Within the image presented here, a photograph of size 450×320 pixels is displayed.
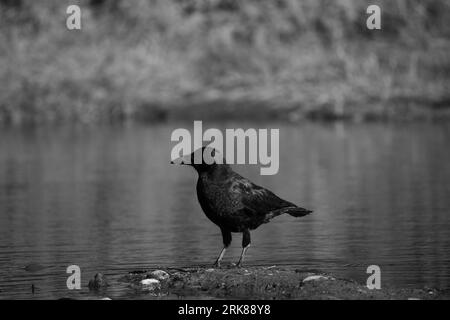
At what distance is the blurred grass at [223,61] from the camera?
4403 centimetres

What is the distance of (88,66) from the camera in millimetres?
46000

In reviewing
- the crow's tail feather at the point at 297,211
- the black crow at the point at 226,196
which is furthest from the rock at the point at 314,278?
the crow's tail feather at the point at 297,211

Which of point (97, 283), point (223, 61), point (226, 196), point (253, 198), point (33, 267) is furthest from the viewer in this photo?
point (223, 61)

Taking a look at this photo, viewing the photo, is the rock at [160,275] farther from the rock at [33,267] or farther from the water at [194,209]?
the rock at [33,267]

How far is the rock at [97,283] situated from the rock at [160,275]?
551 mm

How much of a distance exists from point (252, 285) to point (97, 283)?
180cm

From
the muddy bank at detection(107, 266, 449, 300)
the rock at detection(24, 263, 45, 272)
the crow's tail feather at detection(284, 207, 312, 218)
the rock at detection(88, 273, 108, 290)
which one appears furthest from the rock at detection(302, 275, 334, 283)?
the rock at detection(24, 263, 45, 272)

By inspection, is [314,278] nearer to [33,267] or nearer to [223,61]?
[33,267]

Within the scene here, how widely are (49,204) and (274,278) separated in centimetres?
1036

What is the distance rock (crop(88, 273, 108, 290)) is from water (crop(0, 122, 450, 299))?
0.62ft

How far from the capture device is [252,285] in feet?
42.2

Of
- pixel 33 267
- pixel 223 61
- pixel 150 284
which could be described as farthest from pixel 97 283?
pixel 223 61

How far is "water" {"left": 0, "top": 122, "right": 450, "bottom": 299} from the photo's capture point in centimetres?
1503
